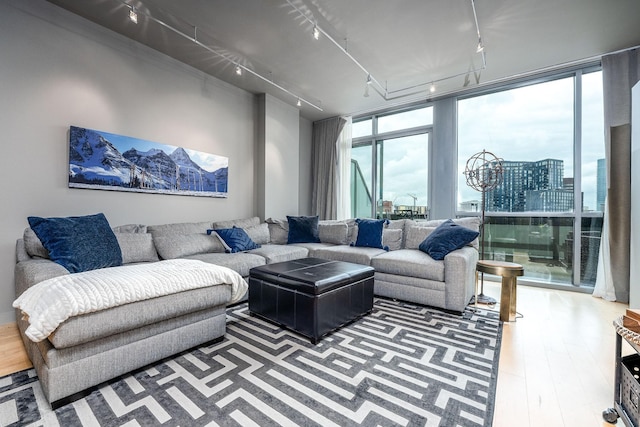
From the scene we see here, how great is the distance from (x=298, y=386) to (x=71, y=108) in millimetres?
3261

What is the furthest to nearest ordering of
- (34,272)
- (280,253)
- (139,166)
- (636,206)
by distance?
(280,253), (139,166), (636,206), (34,272)

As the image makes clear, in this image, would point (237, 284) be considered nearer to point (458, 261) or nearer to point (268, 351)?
point (268, 351)

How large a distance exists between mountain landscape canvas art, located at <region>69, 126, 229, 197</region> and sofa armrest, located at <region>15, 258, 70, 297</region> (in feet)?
3.66

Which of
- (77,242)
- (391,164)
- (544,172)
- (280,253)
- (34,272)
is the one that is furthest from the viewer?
(391,164)

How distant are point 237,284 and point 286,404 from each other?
3.13 feet

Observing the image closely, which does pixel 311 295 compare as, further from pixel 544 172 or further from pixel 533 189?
pixel 544 172

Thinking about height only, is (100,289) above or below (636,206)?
below

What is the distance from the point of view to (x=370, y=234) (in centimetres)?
379

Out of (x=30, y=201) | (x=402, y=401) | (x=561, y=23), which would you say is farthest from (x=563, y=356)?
(x=30, y=201)

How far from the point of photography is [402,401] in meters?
1.45

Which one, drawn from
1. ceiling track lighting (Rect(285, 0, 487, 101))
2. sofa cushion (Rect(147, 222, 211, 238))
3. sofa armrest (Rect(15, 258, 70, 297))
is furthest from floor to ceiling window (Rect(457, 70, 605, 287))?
sofa armrest (Rect(15, 258, 70, 297))

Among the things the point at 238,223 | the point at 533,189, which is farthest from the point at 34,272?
the point at 533,189

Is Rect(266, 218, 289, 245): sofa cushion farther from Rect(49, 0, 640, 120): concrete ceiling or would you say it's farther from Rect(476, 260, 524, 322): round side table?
Rect(476, 260, 524, 322): round side table

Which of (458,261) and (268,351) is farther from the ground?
(458,261)
